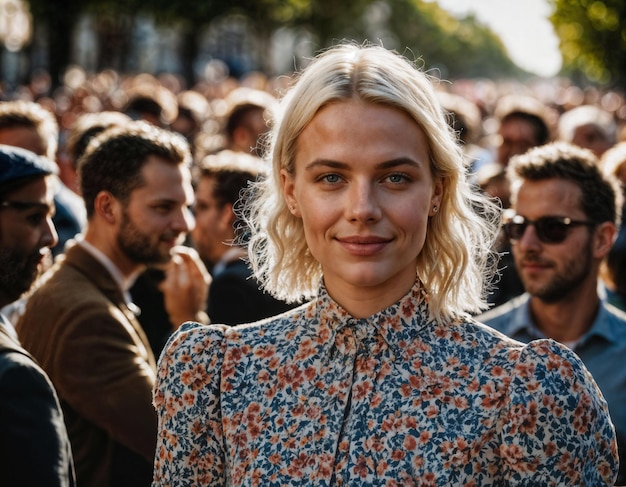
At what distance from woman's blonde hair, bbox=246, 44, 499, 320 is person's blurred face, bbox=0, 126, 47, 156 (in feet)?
14.2

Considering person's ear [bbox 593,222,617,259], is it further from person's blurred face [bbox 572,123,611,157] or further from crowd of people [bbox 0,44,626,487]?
person's blurred face [bbox 572,123,611,157]

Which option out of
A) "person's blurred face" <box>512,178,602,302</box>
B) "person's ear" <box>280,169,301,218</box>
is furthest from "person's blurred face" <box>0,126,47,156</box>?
"person's ear" <box>280,169,301,218</box>

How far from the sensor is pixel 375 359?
8.45ft

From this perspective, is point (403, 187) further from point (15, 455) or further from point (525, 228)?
point (525, 228)

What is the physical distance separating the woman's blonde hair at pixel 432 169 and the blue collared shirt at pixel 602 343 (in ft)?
4.72

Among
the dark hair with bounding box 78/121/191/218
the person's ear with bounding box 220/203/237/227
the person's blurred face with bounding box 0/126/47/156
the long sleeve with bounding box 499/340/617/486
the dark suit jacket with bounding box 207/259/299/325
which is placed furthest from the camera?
the person's blurred face with bounding box 0/126/47/156

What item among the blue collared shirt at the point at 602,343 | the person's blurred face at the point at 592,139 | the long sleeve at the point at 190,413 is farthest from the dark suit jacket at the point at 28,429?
the person's blurred face at the point at 592,139

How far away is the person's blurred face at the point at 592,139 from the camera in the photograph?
9.23m

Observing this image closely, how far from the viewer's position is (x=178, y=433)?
261 cm

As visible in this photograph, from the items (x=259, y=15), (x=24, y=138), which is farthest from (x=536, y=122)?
(x=259, y=15)

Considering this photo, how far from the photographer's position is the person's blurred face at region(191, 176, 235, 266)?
6102 mm

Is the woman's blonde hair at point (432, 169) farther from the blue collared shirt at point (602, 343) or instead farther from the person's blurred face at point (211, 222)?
the person's blurred face at point (211, 222)

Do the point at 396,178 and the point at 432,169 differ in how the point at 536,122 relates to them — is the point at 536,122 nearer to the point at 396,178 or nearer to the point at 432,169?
the point at 432,169

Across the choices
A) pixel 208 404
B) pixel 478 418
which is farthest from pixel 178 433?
pixel 478 418
